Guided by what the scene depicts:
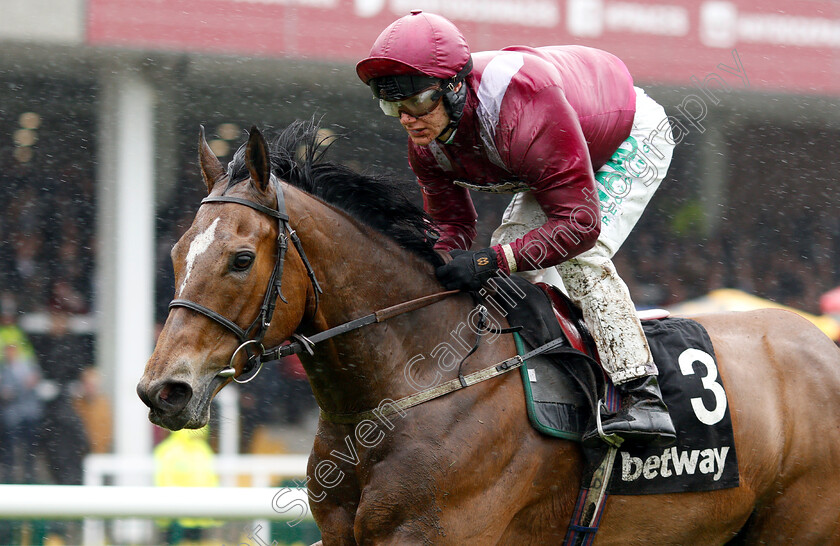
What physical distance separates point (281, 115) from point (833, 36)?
547 cm

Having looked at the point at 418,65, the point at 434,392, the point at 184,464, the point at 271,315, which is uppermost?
the point at 418,65

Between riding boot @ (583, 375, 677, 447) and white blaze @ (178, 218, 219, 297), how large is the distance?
1258mm

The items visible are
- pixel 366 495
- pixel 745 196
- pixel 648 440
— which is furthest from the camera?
pixel 745 196

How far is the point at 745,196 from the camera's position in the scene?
10945mm

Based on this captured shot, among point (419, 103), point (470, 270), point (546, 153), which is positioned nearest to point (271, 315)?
point (470, 270)

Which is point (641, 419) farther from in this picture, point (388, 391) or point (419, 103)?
point (419, 103)

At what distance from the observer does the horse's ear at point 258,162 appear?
251 centimetres

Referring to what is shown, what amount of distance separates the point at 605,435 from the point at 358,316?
82cm

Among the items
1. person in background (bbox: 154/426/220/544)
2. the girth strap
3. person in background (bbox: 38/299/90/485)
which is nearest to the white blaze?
the girth strap

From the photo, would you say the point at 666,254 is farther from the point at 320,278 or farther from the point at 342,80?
the point at 320,278

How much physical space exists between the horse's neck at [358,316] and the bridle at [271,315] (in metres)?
0.04

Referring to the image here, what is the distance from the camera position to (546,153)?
269 centimetres

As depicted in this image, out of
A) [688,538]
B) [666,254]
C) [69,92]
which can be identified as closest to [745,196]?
[666,254]

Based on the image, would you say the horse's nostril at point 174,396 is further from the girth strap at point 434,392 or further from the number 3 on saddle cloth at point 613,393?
the number 3 on saddle cloth at point 613,393
